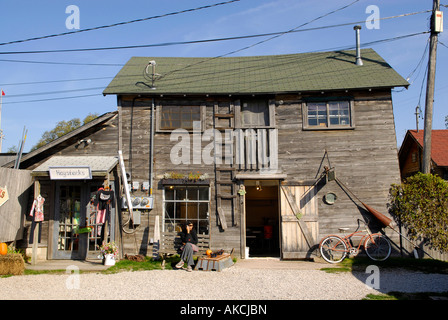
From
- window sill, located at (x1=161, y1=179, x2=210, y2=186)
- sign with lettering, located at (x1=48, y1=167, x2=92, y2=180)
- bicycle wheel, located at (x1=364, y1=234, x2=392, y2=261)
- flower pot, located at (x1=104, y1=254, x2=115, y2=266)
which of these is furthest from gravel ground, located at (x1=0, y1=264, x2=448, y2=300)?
window sill, located at (x1=161, y1=179, x2=210, y2=186)

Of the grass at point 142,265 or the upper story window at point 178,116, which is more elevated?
the upper story window at point 178,116

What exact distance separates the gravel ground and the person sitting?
0.37 meters

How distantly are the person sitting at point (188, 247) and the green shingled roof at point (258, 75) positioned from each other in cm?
483

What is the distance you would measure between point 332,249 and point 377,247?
1.44 metres

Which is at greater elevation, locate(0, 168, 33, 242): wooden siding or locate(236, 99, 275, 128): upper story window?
locate(236, 99, 275, 128): upper story window

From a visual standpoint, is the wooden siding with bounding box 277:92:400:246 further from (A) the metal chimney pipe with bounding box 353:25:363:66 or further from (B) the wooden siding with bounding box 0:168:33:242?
(B) the wooden siding with bounding box 0:168:33:242

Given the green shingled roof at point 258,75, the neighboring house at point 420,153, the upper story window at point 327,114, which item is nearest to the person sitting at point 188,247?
the green shingled roof at point 258,75

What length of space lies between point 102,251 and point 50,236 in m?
2.13

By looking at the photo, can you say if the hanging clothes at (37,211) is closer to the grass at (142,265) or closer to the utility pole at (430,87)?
the grass at (142,265)

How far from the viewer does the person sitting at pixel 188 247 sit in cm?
1075

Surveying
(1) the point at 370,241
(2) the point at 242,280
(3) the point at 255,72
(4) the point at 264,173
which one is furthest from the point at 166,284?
(3) the point at 255,72

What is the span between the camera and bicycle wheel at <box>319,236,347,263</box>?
11711 millimetres

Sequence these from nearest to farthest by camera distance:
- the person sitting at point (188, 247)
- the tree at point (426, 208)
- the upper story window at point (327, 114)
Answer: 1. the person sitting at point (188, 247)
2. the tree at point (426, 208)
3. the upper story window at point (327, 114)

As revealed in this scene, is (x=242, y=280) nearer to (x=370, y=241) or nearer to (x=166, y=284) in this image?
(x=166, y=284)
